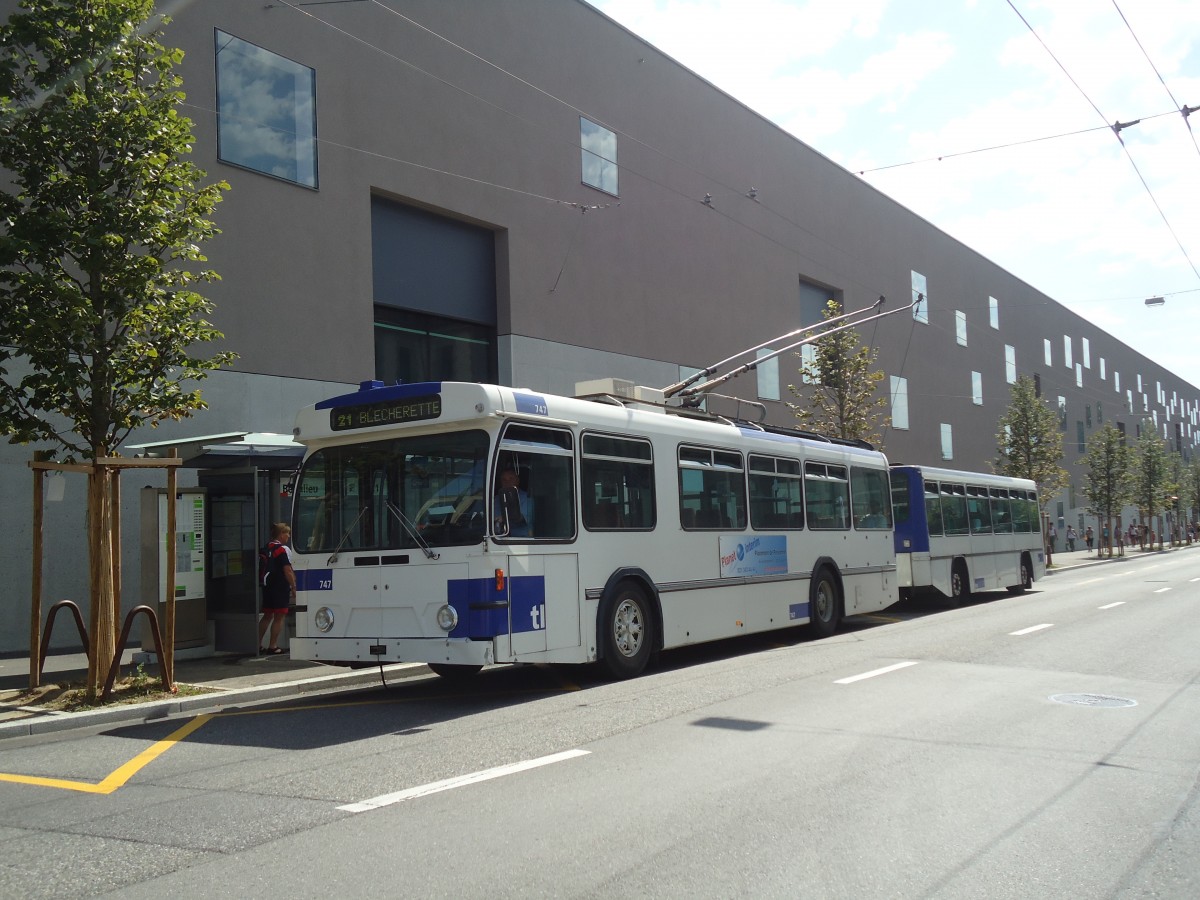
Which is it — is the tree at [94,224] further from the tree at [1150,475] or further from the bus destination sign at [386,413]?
the tree at [1150,475]

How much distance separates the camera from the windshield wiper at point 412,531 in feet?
32.6

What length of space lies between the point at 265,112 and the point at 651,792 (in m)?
16.0

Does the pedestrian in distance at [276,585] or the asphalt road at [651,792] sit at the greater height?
the pedestrian in distance at [276,585]

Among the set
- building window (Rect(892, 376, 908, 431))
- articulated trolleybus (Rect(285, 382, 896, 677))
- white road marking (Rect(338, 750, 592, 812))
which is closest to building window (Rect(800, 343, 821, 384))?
building window (Rect(892, 376, 908, 431))

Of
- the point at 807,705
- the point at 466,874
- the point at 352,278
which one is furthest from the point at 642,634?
the point at 352,278

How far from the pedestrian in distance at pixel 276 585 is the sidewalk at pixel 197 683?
41 cm

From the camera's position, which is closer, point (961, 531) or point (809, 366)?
point (961, 531)

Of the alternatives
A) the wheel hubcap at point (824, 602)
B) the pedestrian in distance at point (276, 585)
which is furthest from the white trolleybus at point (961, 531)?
the pedestrian in distance at point (276, 585)

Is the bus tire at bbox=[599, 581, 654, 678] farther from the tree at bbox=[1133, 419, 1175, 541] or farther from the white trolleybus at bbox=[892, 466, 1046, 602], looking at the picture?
→ the tree at bbox=[1133, 419, 1175, 541]

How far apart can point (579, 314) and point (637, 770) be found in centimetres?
1965

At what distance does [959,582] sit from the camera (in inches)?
877

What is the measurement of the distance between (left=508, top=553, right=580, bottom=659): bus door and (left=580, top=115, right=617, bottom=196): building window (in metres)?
17.5

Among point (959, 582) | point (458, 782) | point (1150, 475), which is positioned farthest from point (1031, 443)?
point (458, 782)

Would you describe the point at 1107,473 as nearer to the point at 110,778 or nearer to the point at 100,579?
the point at 100,579
